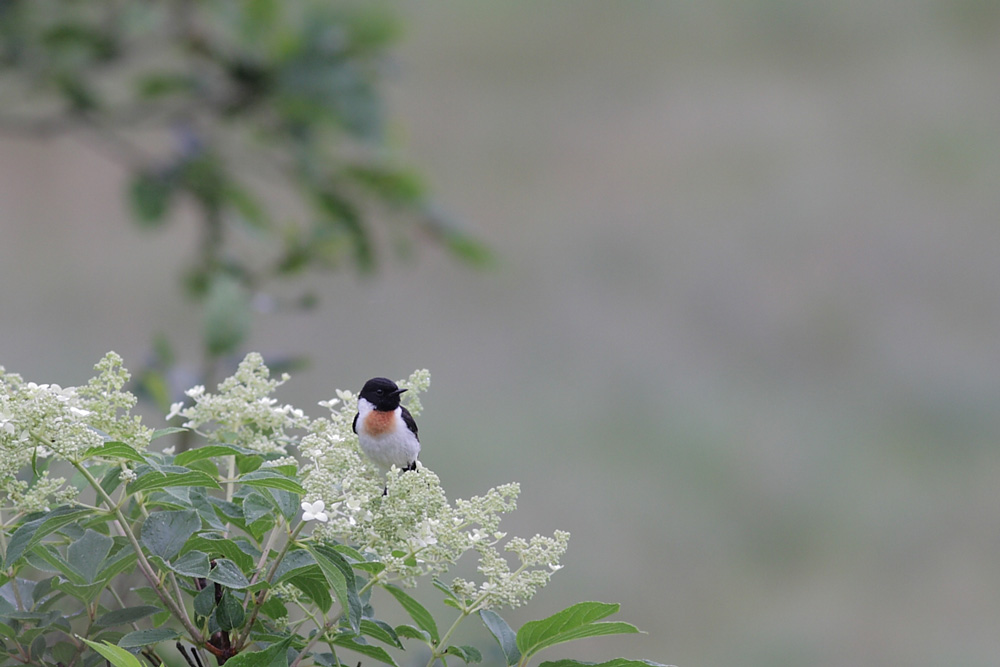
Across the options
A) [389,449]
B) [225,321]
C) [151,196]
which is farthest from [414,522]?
A: [151,196]

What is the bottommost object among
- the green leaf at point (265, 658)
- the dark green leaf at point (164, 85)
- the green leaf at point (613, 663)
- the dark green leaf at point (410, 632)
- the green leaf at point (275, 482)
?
the green leaf at point (265, 658)

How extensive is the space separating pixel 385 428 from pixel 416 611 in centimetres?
14

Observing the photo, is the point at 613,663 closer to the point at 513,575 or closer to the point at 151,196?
the point at 513,575

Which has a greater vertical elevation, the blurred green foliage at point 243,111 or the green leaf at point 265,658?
the blurred green foliage at point 243,111

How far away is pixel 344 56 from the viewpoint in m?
1.33

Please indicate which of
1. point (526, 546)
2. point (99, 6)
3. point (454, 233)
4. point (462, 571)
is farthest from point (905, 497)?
point (526, 546)

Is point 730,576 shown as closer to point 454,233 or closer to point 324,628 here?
point 454,233

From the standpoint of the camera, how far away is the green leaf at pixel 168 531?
1.56 feet

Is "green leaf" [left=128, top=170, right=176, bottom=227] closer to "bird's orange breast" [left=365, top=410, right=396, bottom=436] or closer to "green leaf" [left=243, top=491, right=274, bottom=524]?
"bird's orange breast" [left=365, top=410, right=396, bottom=436]

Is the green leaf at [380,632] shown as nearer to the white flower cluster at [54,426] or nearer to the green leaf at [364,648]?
the green leaf at [364,648]

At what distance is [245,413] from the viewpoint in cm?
57

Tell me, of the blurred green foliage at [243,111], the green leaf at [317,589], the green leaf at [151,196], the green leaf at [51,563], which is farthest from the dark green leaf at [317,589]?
the green leaf at [151,196]

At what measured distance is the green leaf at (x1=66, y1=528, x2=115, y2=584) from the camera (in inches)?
19.4

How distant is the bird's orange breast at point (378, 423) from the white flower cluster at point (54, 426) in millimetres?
144
